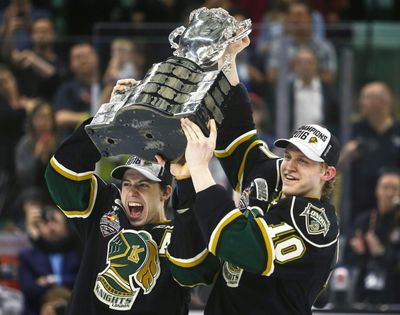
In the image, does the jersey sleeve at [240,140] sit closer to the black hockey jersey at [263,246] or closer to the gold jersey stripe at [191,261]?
the black hockey jersey at [263,246]

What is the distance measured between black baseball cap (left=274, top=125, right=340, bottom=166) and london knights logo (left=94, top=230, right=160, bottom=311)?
70 centimetres

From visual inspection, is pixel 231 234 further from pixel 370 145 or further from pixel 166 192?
pixel 370 145

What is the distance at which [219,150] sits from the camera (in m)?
5.15

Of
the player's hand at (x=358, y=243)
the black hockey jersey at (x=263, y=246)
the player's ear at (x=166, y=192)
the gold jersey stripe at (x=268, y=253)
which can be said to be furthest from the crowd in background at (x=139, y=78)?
the gold jersey stripe at (x=268, y=253)

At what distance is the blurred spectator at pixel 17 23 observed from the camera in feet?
29.3

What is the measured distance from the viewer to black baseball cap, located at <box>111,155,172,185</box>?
500 centimetres

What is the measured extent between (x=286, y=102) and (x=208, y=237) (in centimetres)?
385

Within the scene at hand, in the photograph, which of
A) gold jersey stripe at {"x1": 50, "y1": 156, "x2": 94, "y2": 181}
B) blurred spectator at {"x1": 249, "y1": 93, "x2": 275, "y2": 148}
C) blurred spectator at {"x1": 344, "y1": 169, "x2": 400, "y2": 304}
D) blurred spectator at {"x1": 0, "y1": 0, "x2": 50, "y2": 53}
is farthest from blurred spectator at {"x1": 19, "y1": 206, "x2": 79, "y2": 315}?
gold jersey stripe at {"x1": 50, "y1": 156, "x2": 94, "y2": 181}

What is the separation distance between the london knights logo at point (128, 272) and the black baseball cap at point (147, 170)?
0.80 ft

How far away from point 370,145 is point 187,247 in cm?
397

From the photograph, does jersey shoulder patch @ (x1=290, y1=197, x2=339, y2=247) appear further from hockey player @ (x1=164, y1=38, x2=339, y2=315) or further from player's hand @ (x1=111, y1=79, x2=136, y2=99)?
player's hand @ (x1=111, y1=79, x2=136, y2=99)

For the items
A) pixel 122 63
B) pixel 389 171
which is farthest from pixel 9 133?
pixel 389 171

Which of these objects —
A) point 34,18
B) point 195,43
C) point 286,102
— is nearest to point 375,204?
point 286,102

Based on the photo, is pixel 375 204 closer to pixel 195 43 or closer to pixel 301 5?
pixel 301 5
